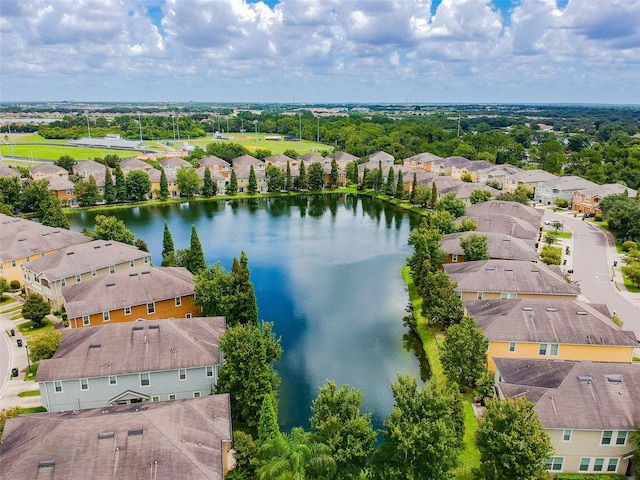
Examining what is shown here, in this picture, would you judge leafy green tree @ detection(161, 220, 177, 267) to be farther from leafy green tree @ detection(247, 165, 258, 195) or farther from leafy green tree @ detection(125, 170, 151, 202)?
leafy green tree @ detection(247, 165, 258, 195)

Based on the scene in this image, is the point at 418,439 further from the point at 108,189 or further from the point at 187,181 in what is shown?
the point at 187,181

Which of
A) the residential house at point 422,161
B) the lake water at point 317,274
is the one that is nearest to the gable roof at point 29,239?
the lake water at point 317,274

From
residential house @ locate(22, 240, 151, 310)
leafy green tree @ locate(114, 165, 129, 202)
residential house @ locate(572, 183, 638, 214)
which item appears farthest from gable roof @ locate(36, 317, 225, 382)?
residential house @ locate(572, 183, 638, 214)

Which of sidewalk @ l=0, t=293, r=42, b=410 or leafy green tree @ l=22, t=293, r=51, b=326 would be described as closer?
sidewalk @ l=0, t=293, r=42, b=410

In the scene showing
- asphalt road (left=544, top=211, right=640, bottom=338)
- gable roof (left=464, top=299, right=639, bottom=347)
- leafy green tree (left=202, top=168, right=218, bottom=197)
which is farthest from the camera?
leafy green tree (left=202, top=168, right=218, bottom=197)

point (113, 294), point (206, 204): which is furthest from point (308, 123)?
point (113, 294)

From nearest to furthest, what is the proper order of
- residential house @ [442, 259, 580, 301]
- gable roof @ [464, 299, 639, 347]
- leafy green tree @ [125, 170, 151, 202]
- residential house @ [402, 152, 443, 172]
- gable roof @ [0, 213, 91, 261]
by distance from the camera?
1. gable roof @ [464, 299, 639, 347]
2. residential house @ [442, 259, 580, 301]
3. gable roof @ [0, 213, 91, 261]
4. leafy green tree @ [125, 170, 151, 202]
5. residential house @ [402, 152, 443, 172]

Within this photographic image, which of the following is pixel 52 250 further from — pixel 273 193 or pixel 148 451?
pixel 273 193
